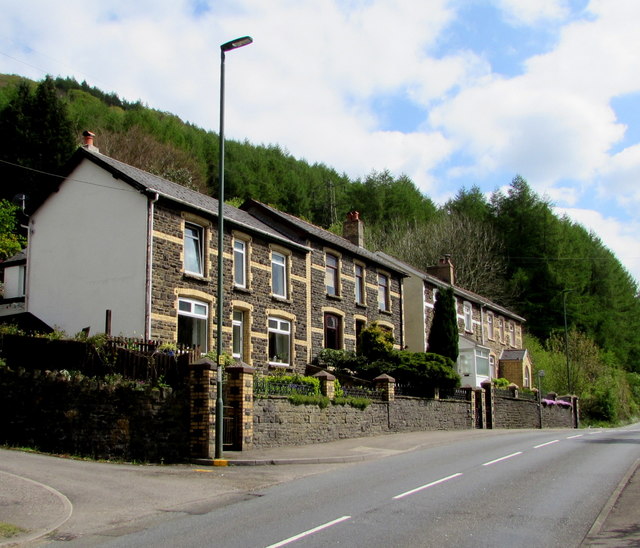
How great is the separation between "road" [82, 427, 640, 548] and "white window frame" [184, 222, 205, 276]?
10.4 meters

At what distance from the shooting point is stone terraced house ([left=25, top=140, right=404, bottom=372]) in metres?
23.0

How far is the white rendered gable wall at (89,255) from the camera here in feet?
75.2

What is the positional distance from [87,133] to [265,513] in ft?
65.6

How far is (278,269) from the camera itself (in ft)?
95.8

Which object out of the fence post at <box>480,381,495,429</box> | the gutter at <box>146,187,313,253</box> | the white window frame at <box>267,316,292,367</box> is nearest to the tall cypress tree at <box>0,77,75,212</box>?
the gutter at <box>146,187,313,253</box>

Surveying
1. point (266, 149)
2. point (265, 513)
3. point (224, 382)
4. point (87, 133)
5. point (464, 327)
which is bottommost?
point (265, 513)

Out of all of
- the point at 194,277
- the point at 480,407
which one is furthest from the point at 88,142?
the point at 480,407

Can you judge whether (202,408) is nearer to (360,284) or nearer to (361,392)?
(361,392)

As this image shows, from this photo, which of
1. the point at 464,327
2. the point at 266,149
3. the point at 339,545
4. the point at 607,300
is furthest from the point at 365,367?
the point at 266,149

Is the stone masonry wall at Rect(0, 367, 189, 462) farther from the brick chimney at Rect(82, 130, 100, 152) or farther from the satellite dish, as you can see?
the satellite dish

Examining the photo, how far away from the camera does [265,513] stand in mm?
10320

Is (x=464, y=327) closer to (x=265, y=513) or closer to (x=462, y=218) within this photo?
(x=462, y=218)

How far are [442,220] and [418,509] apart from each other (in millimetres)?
57954

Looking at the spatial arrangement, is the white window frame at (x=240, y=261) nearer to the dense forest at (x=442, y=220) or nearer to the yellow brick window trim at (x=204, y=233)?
the yellow brick window trim at (x=204, y=233)
